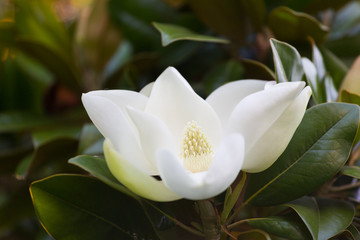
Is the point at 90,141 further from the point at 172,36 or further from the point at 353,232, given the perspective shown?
the point at 353,232

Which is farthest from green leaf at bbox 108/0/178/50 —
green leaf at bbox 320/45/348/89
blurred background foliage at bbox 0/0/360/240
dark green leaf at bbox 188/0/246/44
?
green leaf at bbox 320/45/348/89

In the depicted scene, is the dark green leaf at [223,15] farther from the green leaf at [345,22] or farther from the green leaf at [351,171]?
the green leaf at [351,171]

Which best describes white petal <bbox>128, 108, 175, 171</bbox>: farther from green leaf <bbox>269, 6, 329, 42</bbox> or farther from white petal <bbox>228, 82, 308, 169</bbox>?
green leaf <bbox>269, 6, 329, 42</bbox>

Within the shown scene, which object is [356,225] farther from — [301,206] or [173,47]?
[173,47]

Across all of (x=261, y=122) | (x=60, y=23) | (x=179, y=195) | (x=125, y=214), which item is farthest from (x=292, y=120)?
(x=60, y=23)

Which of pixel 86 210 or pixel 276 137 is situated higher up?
pixel 276 137

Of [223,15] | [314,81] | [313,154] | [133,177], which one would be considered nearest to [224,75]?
[223,15]
